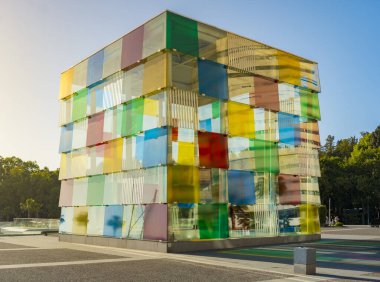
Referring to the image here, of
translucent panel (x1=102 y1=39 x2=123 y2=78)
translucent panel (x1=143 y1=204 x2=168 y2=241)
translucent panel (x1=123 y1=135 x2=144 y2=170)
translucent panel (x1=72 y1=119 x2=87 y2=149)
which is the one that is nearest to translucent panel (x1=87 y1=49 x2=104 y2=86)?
translucent panel (x1=102 y1=39 x2=123 y2=78)

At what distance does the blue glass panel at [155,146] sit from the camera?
21564mm

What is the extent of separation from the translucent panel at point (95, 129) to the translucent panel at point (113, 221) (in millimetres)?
5023

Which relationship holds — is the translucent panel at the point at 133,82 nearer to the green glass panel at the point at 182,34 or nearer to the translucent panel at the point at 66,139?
the green glass panel at the point at 182,34

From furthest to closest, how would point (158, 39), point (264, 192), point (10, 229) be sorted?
point (10, 229) → point (264, 192) → point (158, 39)

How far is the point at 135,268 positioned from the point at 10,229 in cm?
3626

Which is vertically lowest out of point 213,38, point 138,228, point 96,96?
point 138,228

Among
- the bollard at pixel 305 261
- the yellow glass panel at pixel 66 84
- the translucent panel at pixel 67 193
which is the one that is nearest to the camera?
the bollard at pixel 305 261

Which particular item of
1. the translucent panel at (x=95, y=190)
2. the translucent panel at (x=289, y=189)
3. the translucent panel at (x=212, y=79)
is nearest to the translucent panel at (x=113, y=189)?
the translucent panel at (x=95, y=190)

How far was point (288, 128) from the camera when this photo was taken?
28.5 m

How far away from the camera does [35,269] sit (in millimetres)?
14156

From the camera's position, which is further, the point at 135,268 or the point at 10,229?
the point at 10,229

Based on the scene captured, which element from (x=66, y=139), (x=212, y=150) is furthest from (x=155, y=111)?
(x=66, y=139)

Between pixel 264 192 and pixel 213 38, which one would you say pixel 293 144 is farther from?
pixel 213 38

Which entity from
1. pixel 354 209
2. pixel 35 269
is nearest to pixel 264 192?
pixel 35 269
